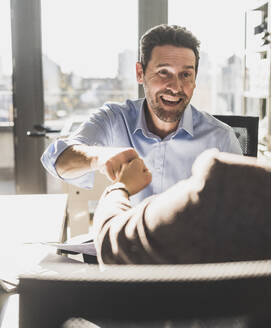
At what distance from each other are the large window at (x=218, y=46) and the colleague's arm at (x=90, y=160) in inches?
97.8

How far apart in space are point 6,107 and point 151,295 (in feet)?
11.8

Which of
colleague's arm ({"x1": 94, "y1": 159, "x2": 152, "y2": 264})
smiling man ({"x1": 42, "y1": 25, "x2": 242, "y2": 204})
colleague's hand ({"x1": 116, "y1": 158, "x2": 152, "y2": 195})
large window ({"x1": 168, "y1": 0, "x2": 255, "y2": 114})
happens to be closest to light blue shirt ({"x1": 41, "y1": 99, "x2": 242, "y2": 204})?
smiling man ({"x1": 42, "y1": 25, "x2": 242, "y2": 204})

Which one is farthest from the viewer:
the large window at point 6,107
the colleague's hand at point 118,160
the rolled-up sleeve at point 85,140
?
the large window at point 6,107

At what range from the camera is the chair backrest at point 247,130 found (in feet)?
6.22

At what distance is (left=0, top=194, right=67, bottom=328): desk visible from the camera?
101 centimetres

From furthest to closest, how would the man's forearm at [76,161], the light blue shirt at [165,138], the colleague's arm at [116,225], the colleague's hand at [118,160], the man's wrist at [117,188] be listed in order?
the light blue shirt at [165,138] → the man's forearm at [76,161] → the colleague's hand at [118,160] → the man's wrist at [117,188] → the colleague's arm at [116,225]

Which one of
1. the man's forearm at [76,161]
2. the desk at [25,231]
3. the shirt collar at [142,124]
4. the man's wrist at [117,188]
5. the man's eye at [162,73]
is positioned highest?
the man's eye at [162,73]

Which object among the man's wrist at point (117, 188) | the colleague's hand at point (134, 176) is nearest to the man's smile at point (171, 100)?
the colleague's hand at point (134, 176)

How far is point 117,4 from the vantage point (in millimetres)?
3658

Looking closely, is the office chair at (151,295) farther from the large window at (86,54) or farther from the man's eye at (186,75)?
the large window at (86,54)

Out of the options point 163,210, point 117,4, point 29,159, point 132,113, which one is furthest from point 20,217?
point 117,4

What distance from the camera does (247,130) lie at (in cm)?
190

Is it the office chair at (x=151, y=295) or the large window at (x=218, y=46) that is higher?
the large window at (x=218, y=46)

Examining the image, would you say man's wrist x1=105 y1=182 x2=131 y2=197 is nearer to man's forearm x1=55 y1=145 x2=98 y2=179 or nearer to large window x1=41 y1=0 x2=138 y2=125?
man's forearm x1=55 y1=145 x2=98 y2=179
